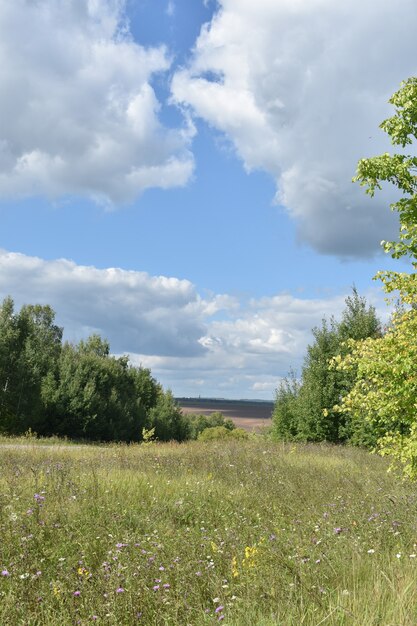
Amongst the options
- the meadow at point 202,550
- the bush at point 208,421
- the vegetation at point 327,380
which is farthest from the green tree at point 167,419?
the meadow at point 202,550

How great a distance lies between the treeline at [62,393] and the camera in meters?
34.7

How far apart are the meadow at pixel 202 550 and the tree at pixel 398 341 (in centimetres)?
140

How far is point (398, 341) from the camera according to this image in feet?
26.9

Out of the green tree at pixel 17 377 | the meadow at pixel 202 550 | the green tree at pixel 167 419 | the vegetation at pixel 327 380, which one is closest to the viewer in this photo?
the meadow at pixel 202 550

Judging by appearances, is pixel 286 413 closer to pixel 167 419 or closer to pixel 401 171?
pixel 401 171

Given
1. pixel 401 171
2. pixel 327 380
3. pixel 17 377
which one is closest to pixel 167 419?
pixel 17 377

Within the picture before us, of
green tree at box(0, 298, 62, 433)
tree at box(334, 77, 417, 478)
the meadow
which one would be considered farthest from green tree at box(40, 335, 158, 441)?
tree at box(334, 77, 417, 478)

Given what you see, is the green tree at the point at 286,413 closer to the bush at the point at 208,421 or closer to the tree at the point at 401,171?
the tree at the point at 401,171

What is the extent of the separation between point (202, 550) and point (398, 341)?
4.55 m

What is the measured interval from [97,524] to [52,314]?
61.4 m

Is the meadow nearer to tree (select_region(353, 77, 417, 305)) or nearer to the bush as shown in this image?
tree (select_region(353, 77, 417, 305))

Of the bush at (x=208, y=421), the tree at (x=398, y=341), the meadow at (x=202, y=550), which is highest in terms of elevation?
the tree at (x=398, y=341)

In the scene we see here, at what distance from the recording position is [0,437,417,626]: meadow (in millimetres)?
3879

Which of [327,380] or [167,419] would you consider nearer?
[327,380]
